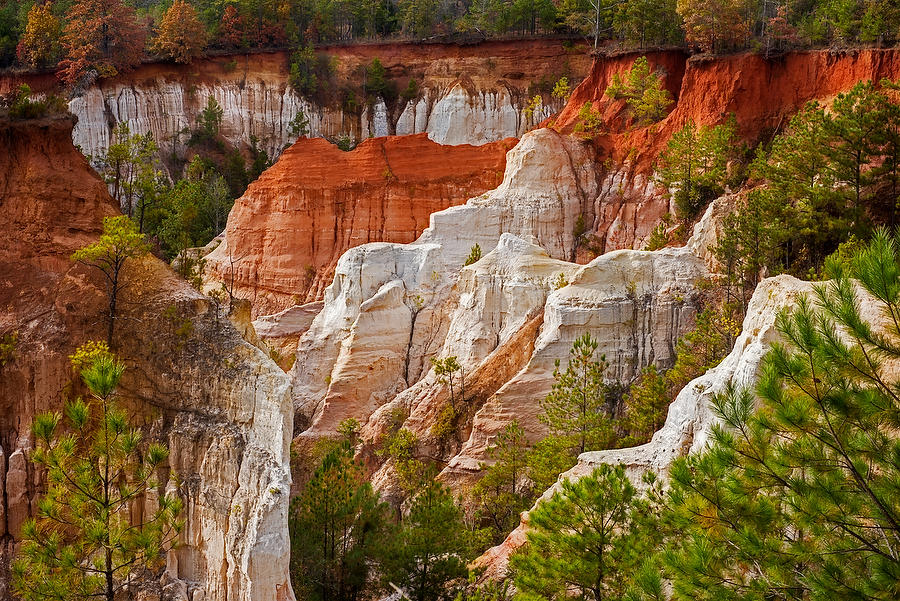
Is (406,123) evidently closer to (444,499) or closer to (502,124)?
(502,124)

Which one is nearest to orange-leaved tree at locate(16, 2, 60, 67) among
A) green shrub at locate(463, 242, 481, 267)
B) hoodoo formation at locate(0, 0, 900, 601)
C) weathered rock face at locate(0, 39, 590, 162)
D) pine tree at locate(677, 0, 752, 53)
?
weathered rock face at locate(0, 39, 590, 162)

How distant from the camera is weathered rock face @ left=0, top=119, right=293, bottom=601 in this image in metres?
19.3

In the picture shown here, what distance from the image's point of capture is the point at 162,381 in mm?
20766

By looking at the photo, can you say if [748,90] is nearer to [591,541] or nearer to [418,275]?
[418,275]

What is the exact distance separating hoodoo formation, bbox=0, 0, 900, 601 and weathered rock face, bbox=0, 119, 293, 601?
0.19 feet

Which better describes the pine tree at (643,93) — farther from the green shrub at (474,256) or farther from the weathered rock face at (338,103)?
the weathered rock face at (338,103)

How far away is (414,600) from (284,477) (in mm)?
5783

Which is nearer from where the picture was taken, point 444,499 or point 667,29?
point 444,499

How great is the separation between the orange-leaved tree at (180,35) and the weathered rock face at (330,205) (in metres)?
21.9

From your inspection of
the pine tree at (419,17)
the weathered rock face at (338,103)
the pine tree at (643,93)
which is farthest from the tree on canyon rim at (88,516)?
the pine tree at (419,17)

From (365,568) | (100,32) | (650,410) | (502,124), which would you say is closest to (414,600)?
(365,568)

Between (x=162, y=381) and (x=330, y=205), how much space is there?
1133 inches

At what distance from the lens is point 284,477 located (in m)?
19.2

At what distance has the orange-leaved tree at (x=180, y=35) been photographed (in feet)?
218
